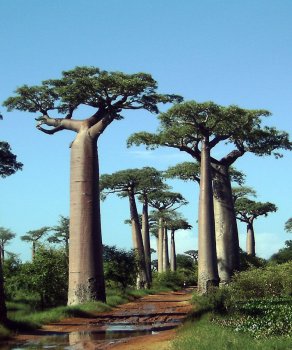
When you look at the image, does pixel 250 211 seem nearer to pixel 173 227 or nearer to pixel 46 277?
pixel 173 227

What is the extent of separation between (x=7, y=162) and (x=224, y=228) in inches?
363

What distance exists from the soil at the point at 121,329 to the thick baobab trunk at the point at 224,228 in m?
6.21

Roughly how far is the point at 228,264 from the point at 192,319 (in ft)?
38.5

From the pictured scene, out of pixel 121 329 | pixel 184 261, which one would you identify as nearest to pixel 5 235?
pixel 184 261

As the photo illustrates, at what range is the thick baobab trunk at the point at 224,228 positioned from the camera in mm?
22734

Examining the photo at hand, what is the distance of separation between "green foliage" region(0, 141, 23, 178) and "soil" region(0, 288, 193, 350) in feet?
26.9

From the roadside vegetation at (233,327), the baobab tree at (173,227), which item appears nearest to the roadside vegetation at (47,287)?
the roadside vegetation at (233,327)

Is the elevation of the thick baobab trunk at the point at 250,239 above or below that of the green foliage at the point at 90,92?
below

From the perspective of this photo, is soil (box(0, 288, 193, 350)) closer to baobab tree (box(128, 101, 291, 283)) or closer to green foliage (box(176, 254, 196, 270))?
baobab tree (box(128, 101, 291, 283))

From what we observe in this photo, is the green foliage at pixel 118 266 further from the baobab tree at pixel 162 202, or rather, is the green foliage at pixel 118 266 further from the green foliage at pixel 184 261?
the green foliage at pixel 184 261

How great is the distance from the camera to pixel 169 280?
3562 cm

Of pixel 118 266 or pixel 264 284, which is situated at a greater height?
pixel 118 266

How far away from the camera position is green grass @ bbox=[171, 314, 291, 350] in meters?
7.38

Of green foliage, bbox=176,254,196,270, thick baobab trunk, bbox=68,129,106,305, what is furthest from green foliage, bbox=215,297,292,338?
green foliage, bbox=176,254,196,270
